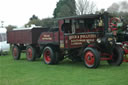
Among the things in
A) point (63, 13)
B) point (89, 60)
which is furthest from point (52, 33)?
point (63, 13)

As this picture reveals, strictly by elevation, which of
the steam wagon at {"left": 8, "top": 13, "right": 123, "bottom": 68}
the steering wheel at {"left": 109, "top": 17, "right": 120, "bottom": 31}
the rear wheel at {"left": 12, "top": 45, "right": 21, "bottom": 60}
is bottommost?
the rear wheel at {"left": 12, "top": 45, "right": 21, "bottom": 60}

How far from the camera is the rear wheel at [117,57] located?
40.1 feet

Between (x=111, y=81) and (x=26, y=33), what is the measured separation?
30.8 ft

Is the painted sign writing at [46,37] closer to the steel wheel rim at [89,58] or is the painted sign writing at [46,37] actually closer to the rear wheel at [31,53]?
the rear wheel at [31,53]

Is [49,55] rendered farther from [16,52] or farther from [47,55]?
[16,52]

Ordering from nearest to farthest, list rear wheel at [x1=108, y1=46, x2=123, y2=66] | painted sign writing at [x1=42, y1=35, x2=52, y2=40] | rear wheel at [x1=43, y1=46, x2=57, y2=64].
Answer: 1. rear wheel at [x1=108, y1=46, x2=123, y2=66]
2. rear wheel at [x1=43, y1=46, x2=57, y2=64]
3. painted sign writing at [x1=42, y1=35, x2=52, y2=40]

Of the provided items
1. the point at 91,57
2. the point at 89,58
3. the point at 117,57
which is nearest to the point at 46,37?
the point at 89,58

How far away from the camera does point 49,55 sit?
14344mm

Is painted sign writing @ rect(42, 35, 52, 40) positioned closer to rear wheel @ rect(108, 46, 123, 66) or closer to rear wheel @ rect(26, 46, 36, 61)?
rear wheel @ rect(26, 46, 36, 61)

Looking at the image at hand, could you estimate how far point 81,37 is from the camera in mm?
12289

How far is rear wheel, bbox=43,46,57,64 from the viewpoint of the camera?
13.9 meters

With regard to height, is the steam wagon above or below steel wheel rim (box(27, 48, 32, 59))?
above

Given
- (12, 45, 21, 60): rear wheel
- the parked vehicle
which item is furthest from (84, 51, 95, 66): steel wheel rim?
the parked vehicle

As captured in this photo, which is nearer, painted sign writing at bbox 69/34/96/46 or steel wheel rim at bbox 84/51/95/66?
steel wheel rim at bbox 84/51/95/66
